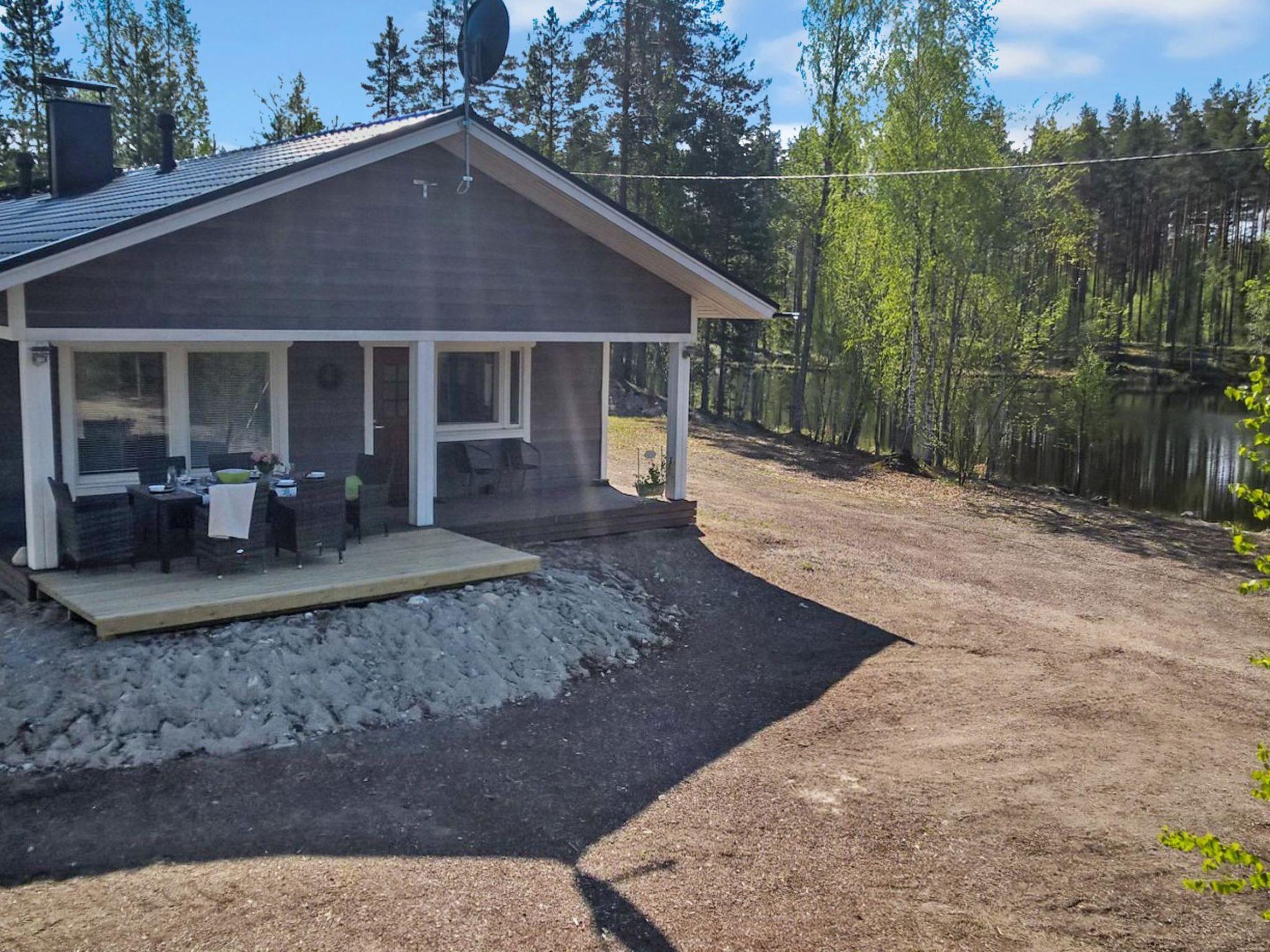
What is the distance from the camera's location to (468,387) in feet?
38.5

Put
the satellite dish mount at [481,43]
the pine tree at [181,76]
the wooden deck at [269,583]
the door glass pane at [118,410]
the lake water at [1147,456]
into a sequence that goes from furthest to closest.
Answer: the pine tree at [181,76] → the lake water at [1147,456] → the satellite dish mount at [481,43] → the door glass pane at [118,410] → the wooden deck at [269,583]

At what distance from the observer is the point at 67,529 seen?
7922 millimetres

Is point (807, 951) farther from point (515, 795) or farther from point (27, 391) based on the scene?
point (27, 391)

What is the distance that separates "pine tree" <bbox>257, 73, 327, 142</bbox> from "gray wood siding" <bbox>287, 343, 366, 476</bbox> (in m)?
11.7

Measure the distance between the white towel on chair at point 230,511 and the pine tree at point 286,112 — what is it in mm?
14477

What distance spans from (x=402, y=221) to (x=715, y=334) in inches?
801

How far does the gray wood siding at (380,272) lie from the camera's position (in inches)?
322

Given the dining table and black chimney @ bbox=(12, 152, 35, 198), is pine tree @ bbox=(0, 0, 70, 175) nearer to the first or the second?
black chimney @ bbox=(12, 152, 35, 198)

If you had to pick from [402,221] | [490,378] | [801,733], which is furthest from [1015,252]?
[801,733]

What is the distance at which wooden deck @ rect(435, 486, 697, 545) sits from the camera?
10.3 metres

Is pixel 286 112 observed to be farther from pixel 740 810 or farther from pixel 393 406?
pixel 740 810

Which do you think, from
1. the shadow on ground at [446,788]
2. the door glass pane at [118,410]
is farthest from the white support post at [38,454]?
the shadow on ground at [446,788]

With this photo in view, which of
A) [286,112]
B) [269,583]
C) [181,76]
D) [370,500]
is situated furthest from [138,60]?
[269,583]

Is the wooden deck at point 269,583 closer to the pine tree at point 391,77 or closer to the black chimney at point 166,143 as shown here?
the black chimney at point 166,143
